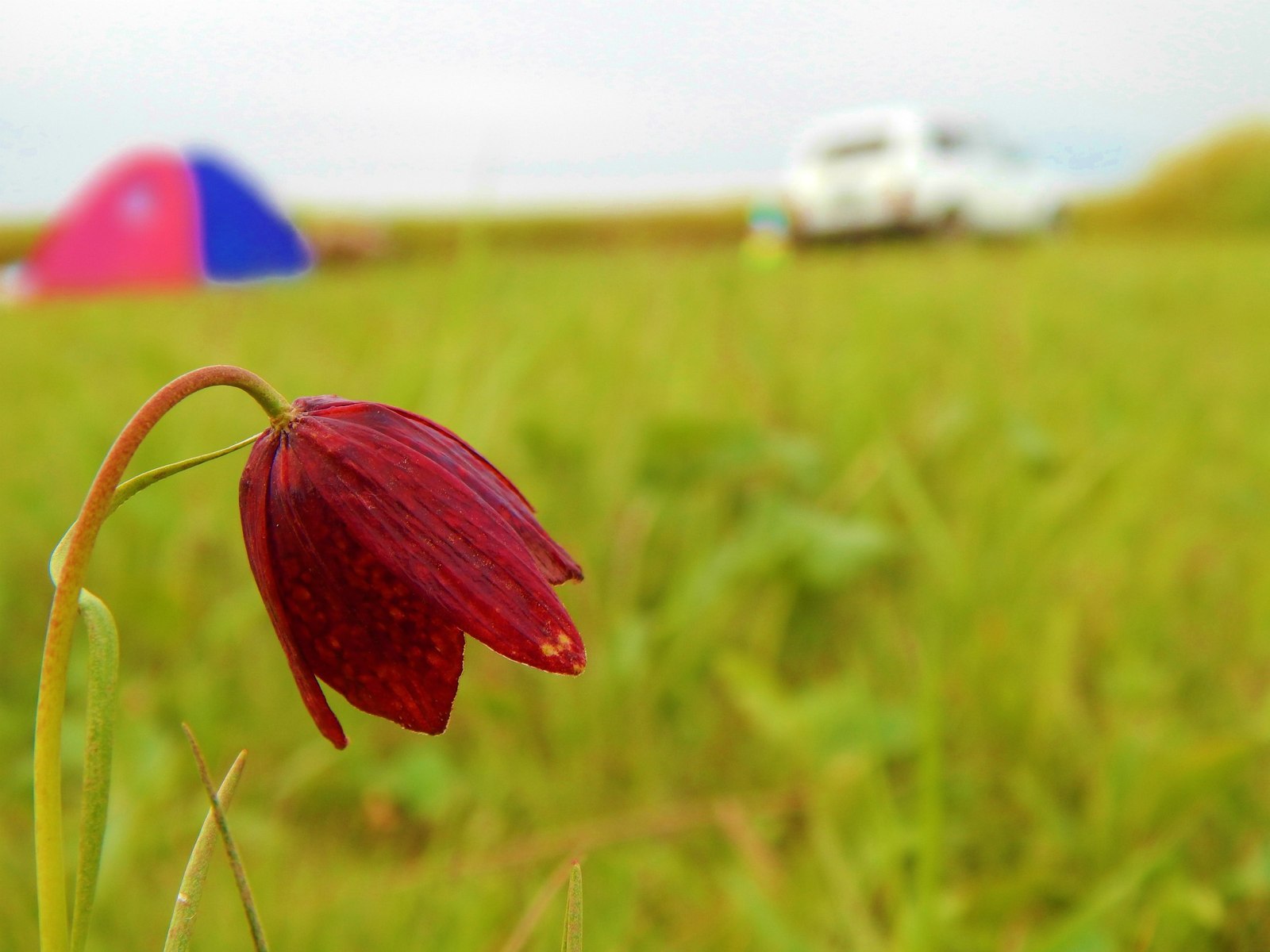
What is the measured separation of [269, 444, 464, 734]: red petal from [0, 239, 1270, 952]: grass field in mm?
176

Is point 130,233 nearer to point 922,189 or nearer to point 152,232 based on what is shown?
point 152,232

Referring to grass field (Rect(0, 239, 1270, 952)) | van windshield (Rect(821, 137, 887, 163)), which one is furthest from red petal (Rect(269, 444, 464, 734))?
van windshield (Rect(821, 137, 887, 163))

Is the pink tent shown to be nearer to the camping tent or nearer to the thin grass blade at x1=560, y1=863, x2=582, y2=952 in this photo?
the camping tent

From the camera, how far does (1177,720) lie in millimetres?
A: 1090

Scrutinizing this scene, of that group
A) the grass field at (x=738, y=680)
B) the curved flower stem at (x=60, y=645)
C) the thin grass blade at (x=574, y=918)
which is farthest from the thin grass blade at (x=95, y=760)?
the grass field at (x=738, y=680)

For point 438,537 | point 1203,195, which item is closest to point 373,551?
point 438,537

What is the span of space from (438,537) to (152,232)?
7.17 metres

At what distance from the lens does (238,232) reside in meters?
7.08

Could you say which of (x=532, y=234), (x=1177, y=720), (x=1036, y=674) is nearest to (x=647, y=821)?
(x=1036, y=674)

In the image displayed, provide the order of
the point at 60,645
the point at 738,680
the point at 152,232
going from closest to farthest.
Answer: the point at 60,645 < the point at 738,680 < the point at 152,232

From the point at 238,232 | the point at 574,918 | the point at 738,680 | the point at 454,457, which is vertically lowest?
the point at 738,680

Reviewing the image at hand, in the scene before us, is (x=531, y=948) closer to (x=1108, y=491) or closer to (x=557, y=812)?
(x=557, y=812)

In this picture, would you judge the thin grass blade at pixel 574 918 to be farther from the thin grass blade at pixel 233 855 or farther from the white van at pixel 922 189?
the white van at pixel 922 189

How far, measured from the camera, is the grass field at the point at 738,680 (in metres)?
0.86
